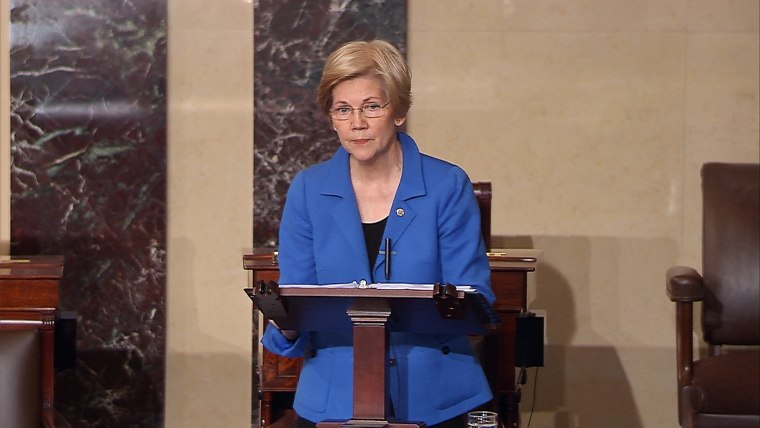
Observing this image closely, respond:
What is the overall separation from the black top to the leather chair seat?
4.01 feet

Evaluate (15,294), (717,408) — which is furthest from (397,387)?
(15,294)

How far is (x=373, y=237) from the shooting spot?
304cm

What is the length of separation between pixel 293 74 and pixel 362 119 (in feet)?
6.98

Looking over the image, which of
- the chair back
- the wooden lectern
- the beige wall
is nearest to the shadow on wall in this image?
the beige wall

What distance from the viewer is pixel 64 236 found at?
201 inches

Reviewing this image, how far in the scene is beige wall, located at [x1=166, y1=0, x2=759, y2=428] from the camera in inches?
201

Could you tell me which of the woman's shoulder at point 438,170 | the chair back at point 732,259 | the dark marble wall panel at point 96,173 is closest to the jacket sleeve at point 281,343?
the woman's shoulder at point 438,170

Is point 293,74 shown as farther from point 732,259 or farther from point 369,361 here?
point 369,361

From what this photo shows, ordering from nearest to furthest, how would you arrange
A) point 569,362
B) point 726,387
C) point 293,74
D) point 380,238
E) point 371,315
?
point 371,315, point 380,238, point 726,387, point 293,74, point 569,362

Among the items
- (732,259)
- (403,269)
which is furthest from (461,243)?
(732,259)

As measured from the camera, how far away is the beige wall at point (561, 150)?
16.8 feet

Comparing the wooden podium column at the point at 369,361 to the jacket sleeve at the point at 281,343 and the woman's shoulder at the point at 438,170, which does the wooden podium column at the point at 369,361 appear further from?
the woman's shoulder at the point at 438,170

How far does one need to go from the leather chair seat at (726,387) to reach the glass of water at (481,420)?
36.3 inches

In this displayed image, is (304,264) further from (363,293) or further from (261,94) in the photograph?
(261,94)
